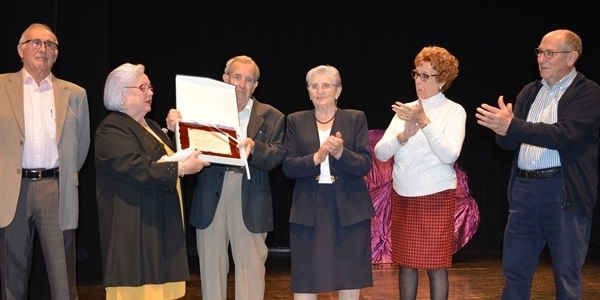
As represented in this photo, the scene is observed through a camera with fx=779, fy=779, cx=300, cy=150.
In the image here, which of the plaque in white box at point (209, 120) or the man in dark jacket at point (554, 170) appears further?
the man in dark jacket at point (554, 170)

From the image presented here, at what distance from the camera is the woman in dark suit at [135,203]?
3.51 meters

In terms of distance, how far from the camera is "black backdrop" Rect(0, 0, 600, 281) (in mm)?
7707

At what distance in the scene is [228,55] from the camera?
7852 millimetres

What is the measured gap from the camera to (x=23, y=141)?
13.1 ft

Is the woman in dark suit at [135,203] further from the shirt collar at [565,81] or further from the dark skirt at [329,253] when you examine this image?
the shirt collar at [565,81]

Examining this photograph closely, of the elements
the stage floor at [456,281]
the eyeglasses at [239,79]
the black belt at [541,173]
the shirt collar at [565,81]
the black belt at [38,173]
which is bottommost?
the stage floor at [456,281]

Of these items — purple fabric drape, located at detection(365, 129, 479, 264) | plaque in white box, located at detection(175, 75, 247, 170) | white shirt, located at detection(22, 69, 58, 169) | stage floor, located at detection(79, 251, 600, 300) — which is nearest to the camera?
plaque in white box, located at detection(175, 75, 247, 170)

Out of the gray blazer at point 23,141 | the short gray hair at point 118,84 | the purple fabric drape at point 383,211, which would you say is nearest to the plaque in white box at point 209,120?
the short gray hair at point 118,84

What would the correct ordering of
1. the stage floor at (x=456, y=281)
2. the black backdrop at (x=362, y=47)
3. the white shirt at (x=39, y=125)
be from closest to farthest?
the white shirt at (x=39, y=125)
the stage floor at (x=456, y=281)
the black backdrop at (x=362, y=47)

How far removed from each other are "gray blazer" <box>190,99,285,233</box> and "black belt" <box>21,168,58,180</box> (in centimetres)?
75

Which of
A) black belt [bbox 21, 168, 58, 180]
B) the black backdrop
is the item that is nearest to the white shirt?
black belt [bbox 21, 168, 58, 180]

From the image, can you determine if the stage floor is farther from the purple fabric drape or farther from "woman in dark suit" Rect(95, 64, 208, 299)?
"woman in dark suit" Rect(95, 64, 208, 299)

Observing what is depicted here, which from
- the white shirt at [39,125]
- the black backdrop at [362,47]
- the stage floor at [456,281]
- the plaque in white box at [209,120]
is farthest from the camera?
the black backdrop at [362,47]

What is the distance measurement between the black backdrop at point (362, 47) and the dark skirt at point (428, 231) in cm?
402
